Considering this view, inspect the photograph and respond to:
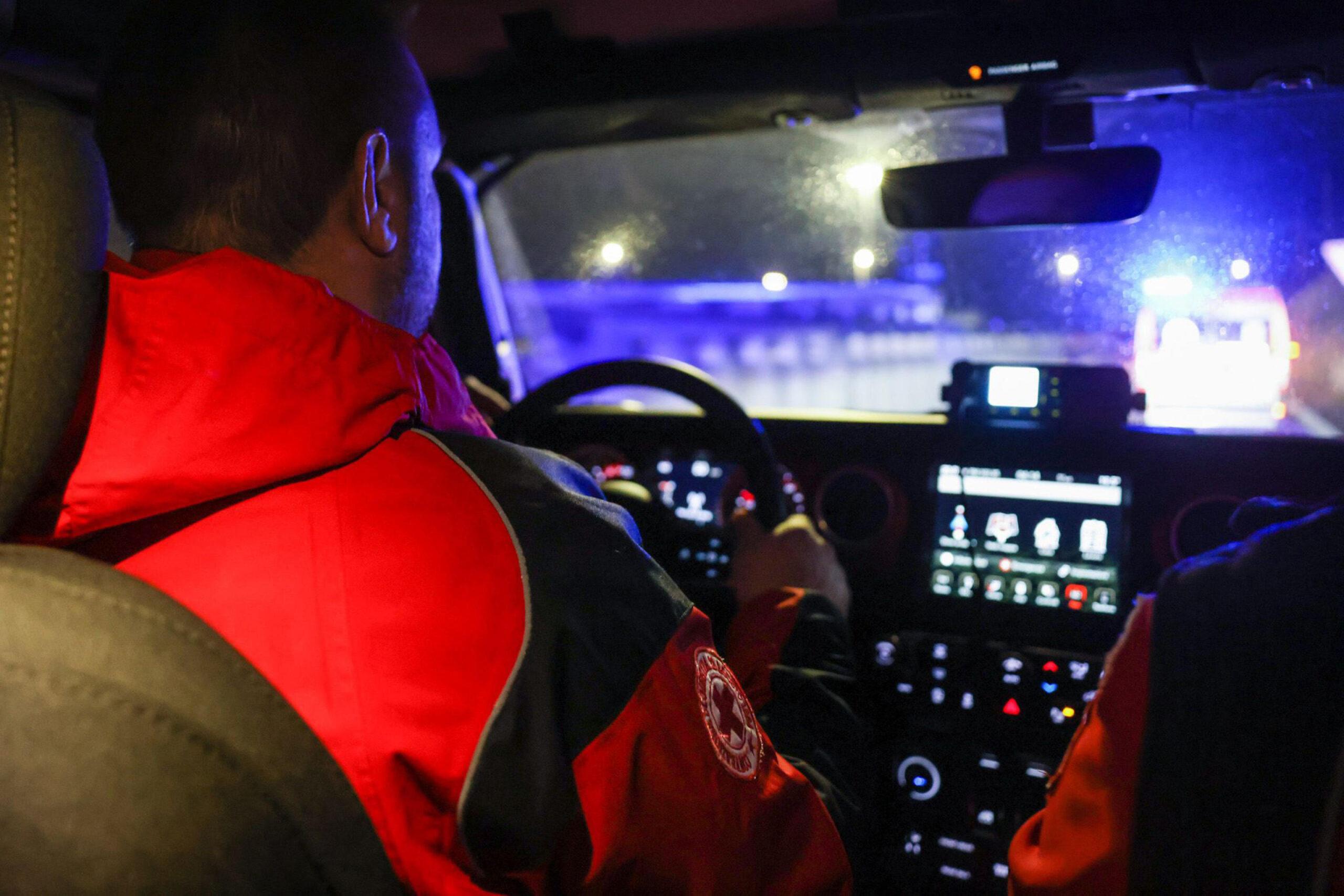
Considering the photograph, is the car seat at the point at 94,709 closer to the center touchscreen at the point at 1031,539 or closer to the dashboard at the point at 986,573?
the dashboard at the point at 986,573

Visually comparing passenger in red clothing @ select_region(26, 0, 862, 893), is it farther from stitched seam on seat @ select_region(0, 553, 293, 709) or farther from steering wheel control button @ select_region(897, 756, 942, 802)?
steering wheel control button @ select_region(897, 756, 942, 802)

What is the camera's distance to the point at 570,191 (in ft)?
9.11

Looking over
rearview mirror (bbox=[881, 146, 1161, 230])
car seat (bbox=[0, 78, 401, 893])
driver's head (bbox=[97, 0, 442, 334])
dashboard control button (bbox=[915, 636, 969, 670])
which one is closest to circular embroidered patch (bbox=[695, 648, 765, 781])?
car seat (bbox=[0, 78, 401, 893])

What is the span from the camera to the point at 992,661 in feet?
5.92

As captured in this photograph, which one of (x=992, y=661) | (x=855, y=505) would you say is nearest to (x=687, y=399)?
(x=855, y=505)

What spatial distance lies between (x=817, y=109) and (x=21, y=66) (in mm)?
1833

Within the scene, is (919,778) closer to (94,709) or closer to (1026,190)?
(1026,190)

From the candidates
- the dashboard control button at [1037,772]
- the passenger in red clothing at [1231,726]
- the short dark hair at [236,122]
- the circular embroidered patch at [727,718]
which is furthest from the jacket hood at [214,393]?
the dashboard control button at [1037,772]

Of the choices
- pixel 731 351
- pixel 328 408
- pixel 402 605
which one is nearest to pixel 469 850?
pixel 402 605

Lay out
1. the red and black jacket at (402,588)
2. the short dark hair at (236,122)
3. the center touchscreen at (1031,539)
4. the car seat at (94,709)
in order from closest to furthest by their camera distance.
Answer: the car seat at (94,709) → the red and black jacket at (402,588) → the short dark hair at (236,122) → the center touchscreen at (1031,539)

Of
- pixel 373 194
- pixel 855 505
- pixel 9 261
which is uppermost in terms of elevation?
pixel 373 194

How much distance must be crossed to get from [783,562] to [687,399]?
35 cm

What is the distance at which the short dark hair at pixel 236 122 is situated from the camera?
1.10m

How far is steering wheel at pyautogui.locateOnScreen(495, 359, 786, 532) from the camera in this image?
1741mm
